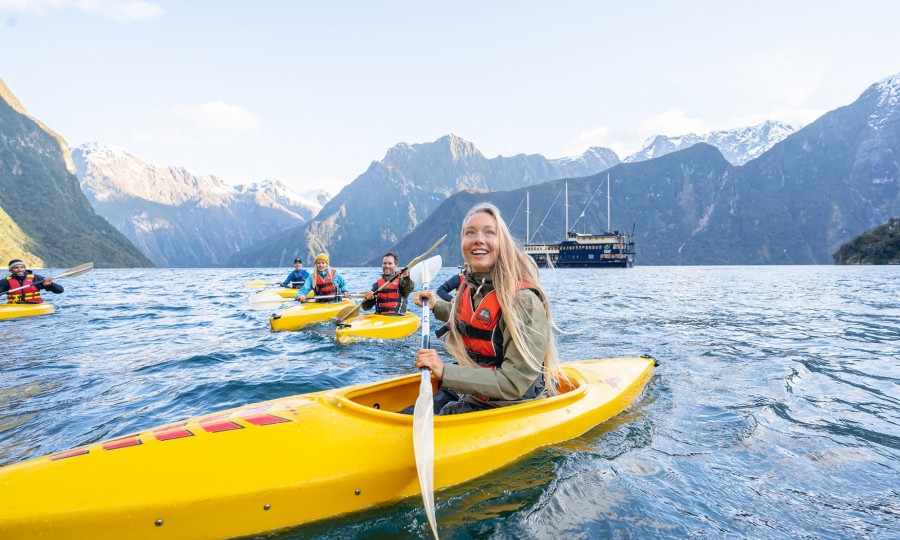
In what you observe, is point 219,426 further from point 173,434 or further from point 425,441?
point 425,441

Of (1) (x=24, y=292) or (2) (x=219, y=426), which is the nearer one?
(2) (x=219, y=426)

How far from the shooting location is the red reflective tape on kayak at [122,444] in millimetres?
2973

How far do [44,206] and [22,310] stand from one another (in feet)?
547

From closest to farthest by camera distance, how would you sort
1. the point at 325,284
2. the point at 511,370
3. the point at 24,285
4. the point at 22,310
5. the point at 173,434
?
the point at 173,434
the point at 511,370
the point at 22,310
the point at 24,285
the point at 325,284

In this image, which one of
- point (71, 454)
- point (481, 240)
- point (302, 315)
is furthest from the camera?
point (302, 315)

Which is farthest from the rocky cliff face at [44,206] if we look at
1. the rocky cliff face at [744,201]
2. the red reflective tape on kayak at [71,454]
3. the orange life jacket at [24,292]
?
the red reflective tape on kayak at [71,454]

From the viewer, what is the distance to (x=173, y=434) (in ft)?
10.4

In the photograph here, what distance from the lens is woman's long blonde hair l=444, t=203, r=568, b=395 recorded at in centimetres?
346

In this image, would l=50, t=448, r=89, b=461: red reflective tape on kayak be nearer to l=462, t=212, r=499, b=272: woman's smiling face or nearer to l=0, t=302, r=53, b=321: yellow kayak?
l=462, t=212, r=499, b=272: woman's smiling face

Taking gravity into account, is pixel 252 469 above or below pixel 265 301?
above

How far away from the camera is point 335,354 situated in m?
8.89

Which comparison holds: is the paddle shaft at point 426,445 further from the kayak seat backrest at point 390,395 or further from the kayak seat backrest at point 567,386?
the kayak seat backrest at point 567,386

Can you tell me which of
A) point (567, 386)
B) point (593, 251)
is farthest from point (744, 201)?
point (567, 386)

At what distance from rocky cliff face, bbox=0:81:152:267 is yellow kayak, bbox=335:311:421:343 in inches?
5302
